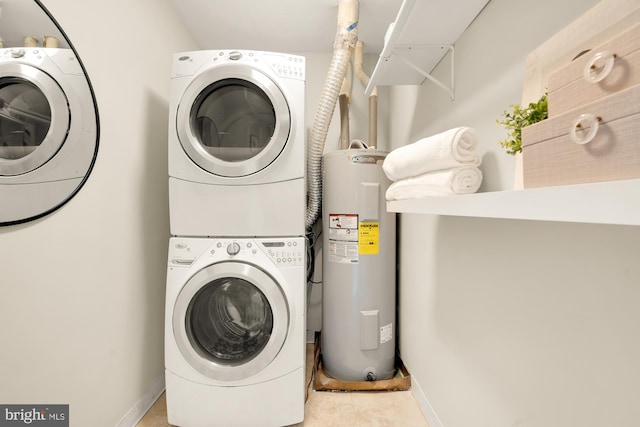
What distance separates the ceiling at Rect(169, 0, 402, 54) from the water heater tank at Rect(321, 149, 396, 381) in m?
0.90

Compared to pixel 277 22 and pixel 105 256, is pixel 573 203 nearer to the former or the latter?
pixel 105 256

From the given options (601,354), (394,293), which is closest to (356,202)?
(394,293)

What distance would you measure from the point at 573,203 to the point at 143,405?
1.89m

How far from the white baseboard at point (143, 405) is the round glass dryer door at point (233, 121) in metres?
1.18

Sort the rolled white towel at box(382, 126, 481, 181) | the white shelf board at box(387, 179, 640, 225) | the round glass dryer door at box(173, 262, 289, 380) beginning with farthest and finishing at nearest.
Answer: the round glass dryer door at box(173, 262, 289, 380)
the rolled white towel at box(382, 126, 481, 181)
the white shelf board at box(387, 179, 640, 225)

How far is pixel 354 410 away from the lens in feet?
4.95

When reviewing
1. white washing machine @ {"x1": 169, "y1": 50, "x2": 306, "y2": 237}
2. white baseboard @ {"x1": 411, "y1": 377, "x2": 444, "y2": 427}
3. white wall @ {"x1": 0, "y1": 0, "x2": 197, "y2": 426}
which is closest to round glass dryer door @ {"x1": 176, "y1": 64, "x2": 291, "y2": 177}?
white washing machine @ {"x1": 169, "y1": 50, "x2": 306, "y2": 237}

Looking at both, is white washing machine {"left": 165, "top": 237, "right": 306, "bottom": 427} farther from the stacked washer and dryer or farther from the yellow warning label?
the yellow warning label

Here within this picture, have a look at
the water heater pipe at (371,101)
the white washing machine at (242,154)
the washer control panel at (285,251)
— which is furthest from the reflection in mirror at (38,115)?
the water heater pipe at (371,101)

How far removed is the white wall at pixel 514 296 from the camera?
0.57m

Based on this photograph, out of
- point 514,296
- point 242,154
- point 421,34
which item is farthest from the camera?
point 242,154

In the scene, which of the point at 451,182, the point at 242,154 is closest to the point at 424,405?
the point at 451,182

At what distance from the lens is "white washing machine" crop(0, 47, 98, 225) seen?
899 mm

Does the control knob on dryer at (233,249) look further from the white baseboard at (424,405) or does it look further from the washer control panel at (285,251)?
the white baseboard at (424,405)
